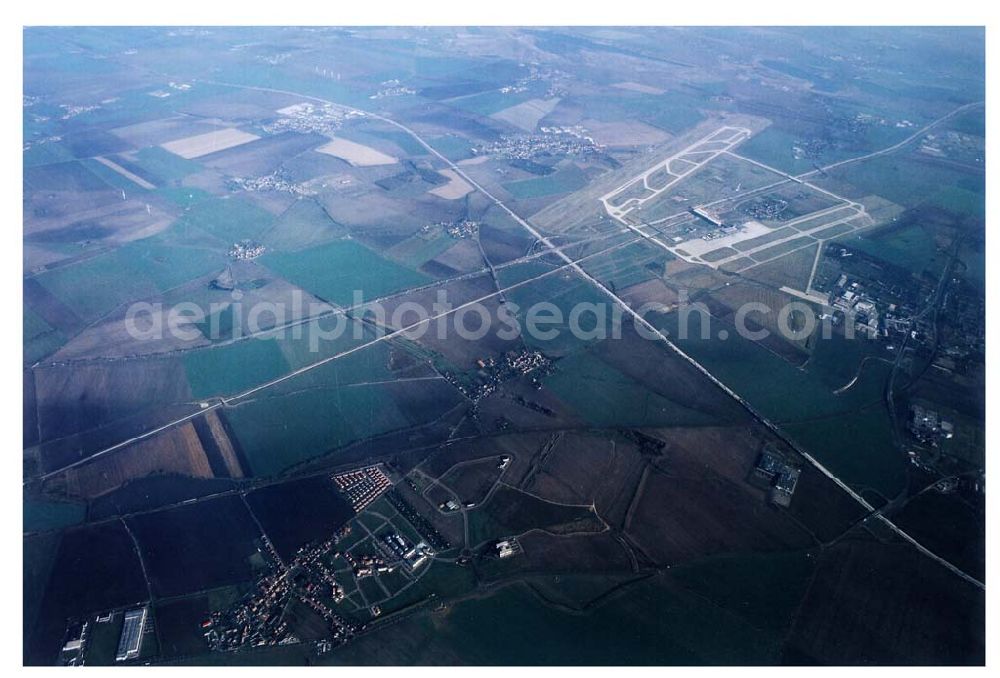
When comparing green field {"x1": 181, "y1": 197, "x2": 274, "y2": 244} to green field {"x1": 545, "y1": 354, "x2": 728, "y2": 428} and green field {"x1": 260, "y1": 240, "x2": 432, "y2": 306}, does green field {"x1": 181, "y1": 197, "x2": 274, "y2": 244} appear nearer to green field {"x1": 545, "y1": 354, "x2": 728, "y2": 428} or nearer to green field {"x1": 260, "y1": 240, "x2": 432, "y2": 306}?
green field {"x1": 260, "y1": 240, "x2": 432, "y2": 306}

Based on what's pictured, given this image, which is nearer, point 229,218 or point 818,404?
point 818,404

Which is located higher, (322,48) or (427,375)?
(322,48)

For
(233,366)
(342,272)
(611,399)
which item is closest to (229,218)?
(342,272)

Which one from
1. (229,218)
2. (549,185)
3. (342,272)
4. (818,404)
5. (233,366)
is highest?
A: (549,185)

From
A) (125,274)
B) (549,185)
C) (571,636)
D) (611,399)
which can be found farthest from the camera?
(549,185)

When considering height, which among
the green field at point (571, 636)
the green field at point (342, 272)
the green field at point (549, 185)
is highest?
the green field at point (549, 185)

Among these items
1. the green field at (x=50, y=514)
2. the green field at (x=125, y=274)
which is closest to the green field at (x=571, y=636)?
the green field at (x=50, y=514)

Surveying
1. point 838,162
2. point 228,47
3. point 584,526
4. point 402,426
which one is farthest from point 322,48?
point 584,526

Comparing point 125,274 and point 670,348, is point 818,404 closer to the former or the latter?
point 670,348

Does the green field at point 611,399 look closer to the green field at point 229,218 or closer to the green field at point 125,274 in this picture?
the green field at point 125,274

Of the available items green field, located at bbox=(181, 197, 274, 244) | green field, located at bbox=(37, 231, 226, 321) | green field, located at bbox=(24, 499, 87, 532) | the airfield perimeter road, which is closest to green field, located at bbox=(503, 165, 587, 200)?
the airfield perimeter road

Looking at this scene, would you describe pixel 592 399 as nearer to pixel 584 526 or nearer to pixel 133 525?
pixel 584 526
